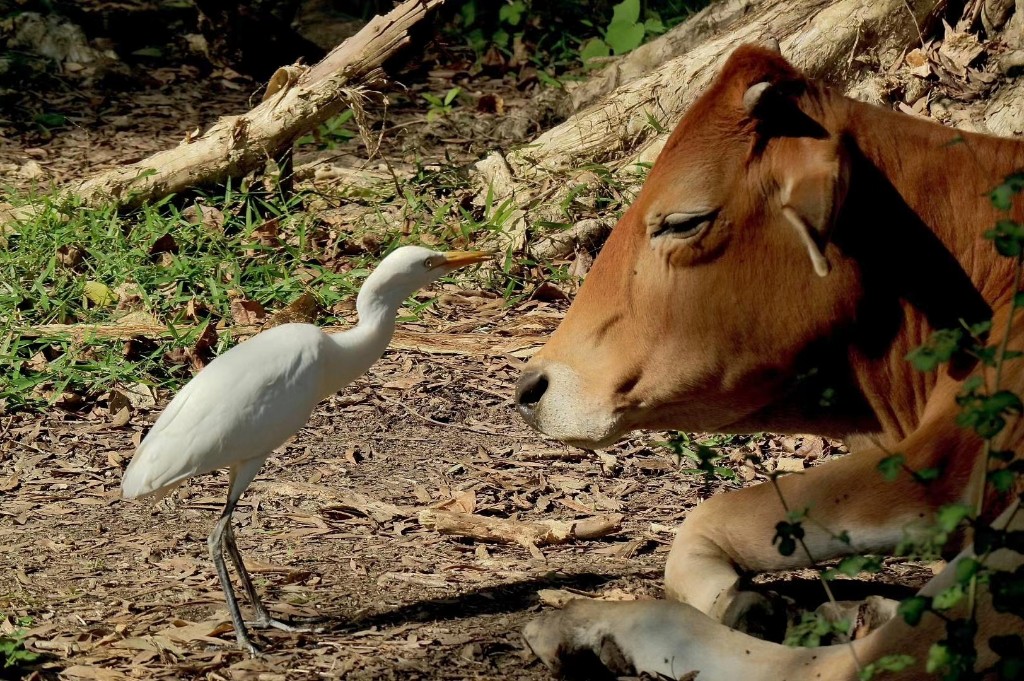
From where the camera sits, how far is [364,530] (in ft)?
14.2

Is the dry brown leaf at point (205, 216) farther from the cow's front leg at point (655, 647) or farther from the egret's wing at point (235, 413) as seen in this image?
the cow's front leg at point (655, 647)

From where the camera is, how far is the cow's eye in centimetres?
326

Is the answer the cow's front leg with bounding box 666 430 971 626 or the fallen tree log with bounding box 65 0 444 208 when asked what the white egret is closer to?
the cow's front leg with bounding box 666 430 971 626

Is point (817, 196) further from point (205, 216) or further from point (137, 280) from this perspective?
point (205, 216)

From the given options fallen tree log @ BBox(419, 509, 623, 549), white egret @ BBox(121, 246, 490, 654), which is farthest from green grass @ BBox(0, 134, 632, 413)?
fallen tree log @ BBox(419, 509, 623, 549)

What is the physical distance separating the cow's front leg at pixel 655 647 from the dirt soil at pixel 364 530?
0.38 feet

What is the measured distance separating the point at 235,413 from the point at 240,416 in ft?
0.05

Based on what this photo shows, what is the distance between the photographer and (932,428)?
10.0 feet

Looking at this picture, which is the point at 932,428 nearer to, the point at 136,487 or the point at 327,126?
the point at 136,487

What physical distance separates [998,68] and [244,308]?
3.53 m

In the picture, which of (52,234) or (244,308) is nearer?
(244,308)

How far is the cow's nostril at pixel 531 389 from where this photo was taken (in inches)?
134

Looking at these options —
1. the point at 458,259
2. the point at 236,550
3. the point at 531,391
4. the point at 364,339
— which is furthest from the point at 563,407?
the point at 458,259

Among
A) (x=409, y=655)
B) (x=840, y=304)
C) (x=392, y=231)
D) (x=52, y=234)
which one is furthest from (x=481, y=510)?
(x=52, y=234)
